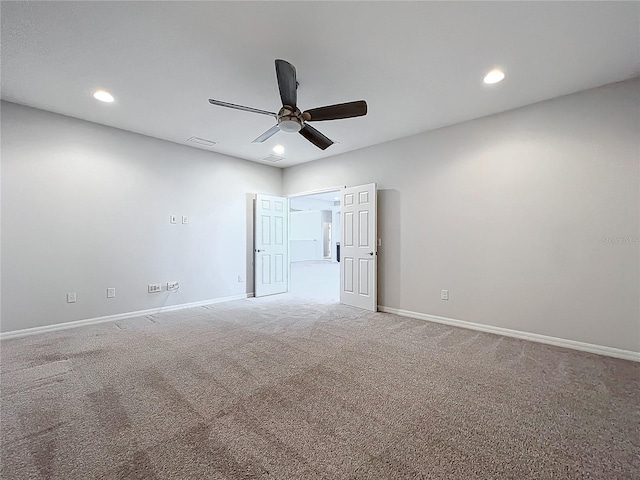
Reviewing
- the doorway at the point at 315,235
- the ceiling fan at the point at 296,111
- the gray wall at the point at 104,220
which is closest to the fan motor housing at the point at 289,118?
the ceiling fan at the point at 296,111

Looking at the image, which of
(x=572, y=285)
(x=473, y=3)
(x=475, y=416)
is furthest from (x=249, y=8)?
(x=572, y=285)

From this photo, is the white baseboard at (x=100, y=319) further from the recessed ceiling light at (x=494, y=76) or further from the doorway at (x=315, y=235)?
the doorway at (x=315, y=235)

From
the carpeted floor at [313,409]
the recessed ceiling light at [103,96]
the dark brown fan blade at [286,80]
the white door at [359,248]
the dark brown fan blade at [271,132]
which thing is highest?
the recessed ceiling light at [103,96]

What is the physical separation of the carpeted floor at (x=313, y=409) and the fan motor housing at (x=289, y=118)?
2260 mm

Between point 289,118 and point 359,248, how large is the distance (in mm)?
2661

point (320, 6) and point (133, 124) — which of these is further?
point (133, 124)

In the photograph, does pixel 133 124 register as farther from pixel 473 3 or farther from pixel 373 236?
pixel 473 3

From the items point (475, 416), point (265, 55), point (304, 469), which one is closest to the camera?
point (304, 469)

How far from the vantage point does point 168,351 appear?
2885mm

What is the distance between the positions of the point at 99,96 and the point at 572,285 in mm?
5569

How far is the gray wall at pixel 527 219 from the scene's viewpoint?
2.76 meters

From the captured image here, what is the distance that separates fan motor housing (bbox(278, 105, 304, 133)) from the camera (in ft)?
8.37

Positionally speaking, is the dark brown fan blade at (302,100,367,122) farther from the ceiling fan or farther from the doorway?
the doorway

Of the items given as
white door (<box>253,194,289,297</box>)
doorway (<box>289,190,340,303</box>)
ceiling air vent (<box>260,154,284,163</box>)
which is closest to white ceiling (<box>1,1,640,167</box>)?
ceiling air vent (<box>260,154,284,163</box>)
